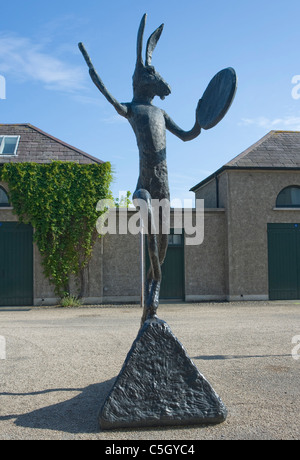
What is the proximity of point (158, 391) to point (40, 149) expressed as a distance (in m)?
13.6

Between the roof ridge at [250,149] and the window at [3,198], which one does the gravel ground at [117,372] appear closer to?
the window at [3,198]

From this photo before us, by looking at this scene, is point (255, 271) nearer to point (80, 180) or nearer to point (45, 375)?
point (80, 180)

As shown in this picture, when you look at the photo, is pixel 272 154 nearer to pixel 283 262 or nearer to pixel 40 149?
pixel 283 262

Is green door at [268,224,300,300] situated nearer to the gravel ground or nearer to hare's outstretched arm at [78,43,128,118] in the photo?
the gravel ground

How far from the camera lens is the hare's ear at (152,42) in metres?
4.79

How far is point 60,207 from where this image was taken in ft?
50.0

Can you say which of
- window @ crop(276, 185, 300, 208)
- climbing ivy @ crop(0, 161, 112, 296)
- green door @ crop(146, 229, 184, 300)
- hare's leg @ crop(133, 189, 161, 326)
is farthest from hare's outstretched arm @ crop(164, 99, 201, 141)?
window @ crop(276, 185, 300, 208)

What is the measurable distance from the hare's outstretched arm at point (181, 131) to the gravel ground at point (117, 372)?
2596 millimetres

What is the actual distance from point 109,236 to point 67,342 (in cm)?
816

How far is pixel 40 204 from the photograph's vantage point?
15023 mm

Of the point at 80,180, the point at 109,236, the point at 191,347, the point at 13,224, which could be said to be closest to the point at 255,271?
the point at 109,236

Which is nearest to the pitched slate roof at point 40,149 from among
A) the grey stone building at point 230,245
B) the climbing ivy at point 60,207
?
the grey stone building at point 230,245

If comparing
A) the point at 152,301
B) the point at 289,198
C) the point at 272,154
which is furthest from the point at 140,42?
the point at 272,154
